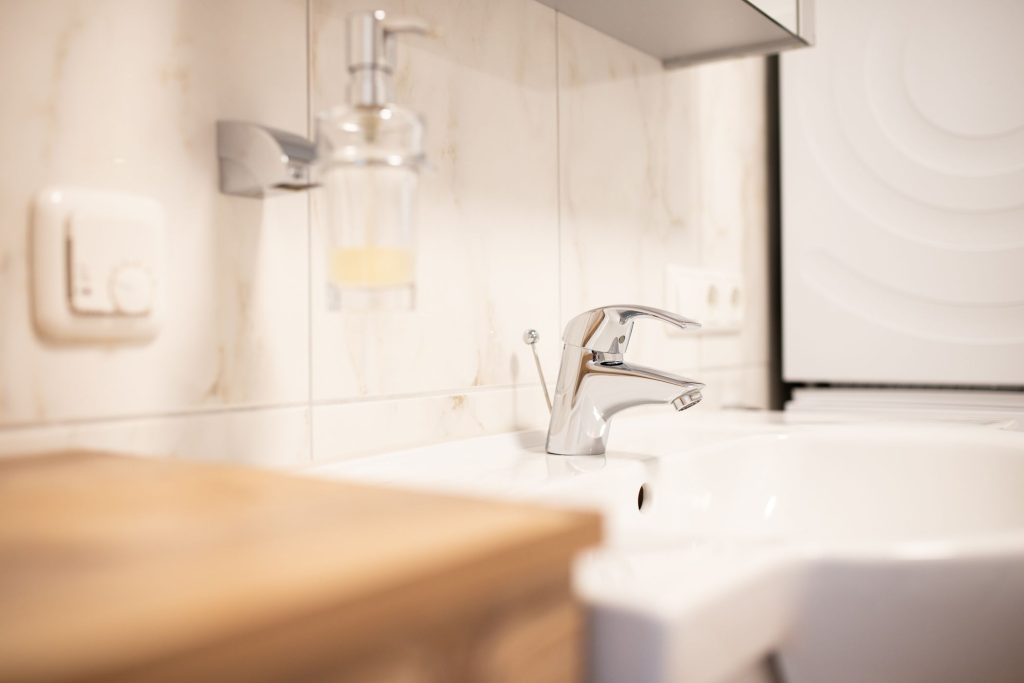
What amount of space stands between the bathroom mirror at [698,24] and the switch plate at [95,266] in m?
0.60

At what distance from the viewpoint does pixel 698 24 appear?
1.13 meters

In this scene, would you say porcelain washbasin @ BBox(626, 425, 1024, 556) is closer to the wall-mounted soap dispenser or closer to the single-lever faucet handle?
the single-lever faucet handle

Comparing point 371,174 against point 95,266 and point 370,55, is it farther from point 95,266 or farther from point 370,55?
point 95,266

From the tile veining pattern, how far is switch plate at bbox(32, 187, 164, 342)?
1cm

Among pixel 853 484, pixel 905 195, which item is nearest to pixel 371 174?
pixel 853 484

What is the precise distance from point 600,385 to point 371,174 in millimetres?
386

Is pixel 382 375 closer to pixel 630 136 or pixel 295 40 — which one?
pixel 295 40

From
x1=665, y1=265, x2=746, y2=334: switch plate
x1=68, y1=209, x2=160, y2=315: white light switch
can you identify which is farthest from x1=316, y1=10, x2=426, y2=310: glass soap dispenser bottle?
x1=665, y1=265, x2=746, y2=334: switch plate

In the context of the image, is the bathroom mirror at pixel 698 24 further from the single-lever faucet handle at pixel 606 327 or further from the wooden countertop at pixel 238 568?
the wooden countertop at pixel 238 568

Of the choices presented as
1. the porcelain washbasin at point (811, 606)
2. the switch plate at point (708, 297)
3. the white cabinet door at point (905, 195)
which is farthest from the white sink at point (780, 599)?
the white cabinet door at point (905, 195)

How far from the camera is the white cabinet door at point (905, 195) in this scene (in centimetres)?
137

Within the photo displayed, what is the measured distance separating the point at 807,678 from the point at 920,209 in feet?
3.81

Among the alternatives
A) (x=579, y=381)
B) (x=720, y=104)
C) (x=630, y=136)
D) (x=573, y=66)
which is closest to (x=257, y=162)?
(x=579, y=381)

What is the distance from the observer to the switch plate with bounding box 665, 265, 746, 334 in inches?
50.6
